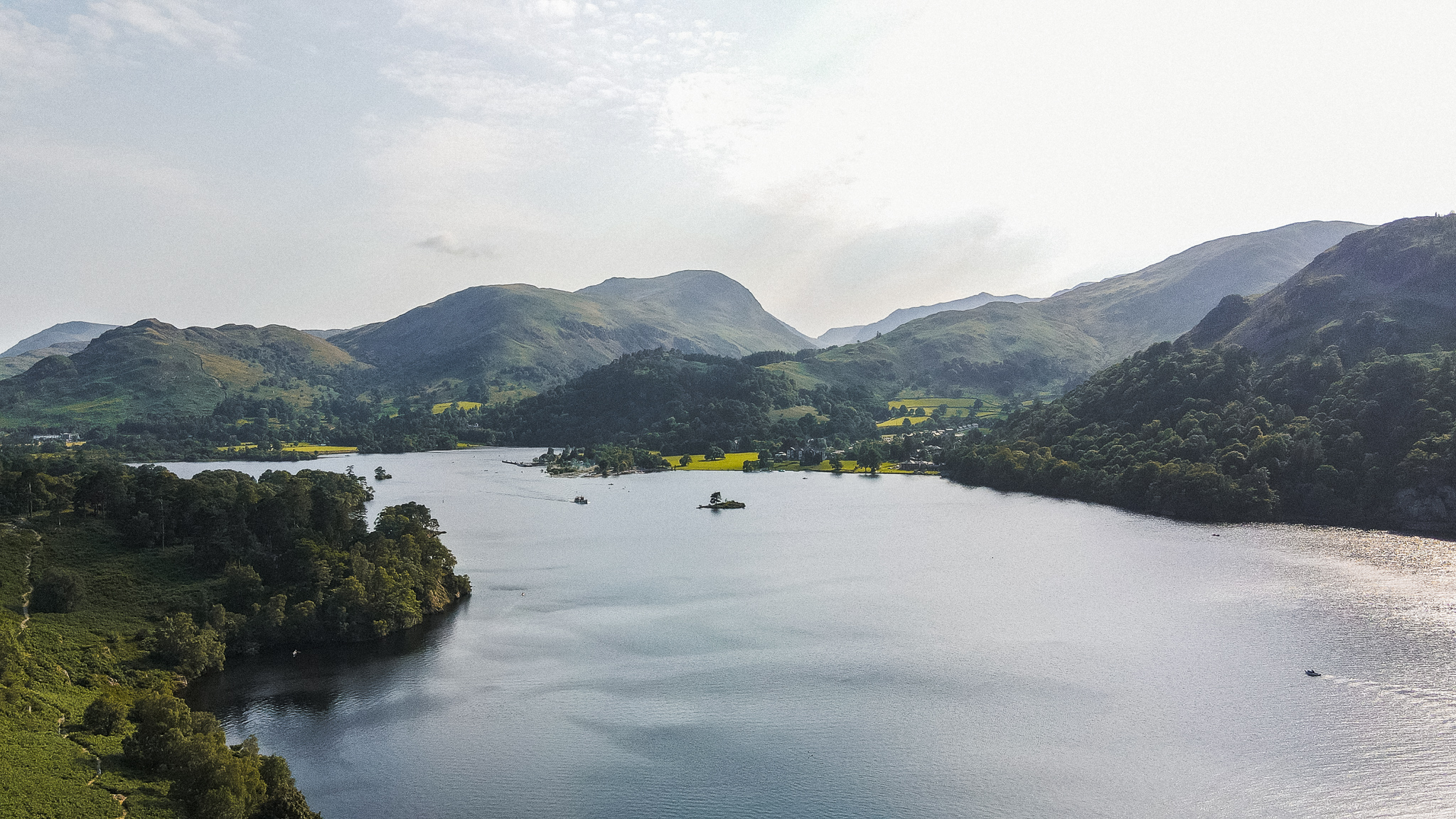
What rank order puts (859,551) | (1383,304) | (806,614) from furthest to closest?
(1383,304) < (859,551) < (806,614)

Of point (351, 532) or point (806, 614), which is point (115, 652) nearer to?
point (351, 532)

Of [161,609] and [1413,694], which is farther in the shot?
[161,609]

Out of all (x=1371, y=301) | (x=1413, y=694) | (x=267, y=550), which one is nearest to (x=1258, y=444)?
(x=1371, y=301)

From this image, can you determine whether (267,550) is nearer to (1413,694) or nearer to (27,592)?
(27,592)

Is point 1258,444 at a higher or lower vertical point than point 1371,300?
lower

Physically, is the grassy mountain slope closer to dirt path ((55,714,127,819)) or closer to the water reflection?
the water reflection

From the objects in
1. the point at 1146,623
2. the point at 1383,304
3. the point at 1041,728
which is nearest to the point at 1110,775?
the point at 1041,728
